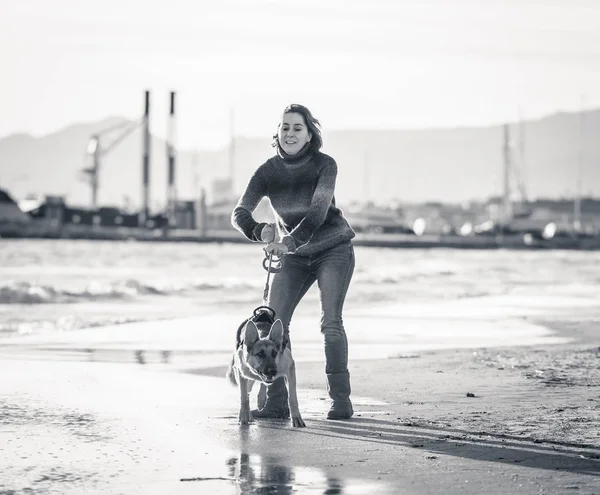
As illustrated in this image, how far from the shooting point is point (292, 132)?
23.4ft

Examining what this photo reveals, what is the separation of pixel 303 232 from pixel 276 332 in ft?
2.20

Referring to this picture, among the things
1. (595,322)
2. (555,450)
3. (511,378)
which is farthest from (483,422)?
(595,322)

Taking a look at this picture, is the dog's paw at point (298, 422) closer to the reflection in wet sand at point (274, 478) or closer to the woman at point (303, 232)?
the woman at point (303, 232)

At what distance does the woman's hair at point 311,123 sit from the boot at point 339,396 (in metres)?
1.23

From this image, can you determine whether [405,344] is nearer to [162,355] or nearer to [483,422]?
[162,355]

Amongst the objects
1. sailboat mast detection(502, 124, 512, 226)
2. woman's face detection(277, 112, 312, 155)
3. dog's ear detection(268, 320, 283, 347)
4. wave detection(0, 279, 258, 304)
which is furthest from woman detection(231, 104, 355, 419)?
sailboat mast detection(502, 124, 512, 226)

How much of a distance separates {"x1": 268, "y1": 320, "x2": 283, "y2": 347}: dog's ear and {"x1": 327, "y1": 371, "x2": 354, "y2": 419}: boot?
0.59 meters

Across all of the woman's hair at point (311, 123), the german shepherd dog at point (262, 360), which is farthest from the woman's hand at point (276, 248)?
the woman's hair at point (311, 123)

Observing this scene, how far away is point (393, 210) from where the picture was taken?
200 meters

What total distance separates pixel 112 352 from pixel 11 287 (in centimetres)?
1453

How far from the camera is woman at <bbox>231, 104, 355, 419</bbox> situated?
709 cm

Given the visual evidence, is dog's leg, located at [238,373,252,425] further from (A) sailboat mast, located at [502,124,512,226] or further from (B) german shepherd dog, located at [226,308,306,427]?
(A) sailboat mast, located at [502,124,512,226]

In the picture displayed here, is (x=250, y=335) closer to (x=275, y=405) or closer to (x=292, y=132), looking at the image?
(x=275, y=405)

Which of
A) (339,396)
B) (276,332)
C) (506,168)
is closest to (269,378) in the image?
(276,332)
